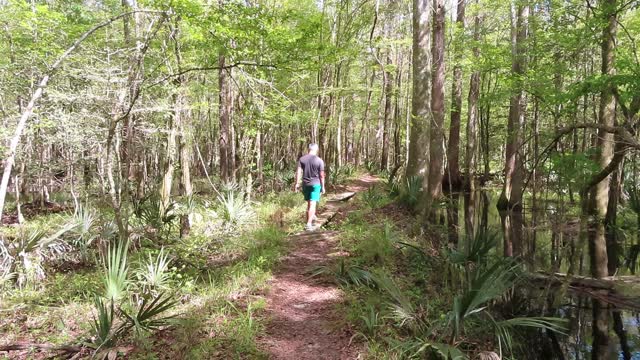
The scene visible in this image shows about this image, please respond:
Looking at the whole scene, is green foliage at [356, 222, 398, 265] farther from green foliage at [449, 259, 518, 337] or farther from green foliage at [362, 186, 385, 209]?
green foliage at [362, 186, 385, 209]

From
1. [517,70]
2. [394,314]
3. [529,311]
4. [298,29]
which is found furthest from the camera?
[517,70]

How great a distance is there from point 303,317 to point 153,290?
2.33m

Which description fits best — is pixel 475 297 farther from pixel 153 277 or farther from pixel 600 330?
pixel 153 277

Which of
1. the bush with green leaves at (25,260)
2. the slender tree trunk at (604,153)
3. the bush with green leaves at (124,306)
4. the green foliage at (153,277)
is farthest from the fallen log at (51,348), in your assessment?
the slender tree trunk at (604,153)

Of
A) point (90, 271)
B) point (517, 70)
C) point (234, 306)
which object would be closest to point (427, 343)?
point (234, 306)

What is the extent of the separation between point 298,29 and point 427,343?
5276mm

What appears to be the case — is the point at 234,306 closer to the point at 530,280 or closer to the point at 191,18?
the point at 191,18

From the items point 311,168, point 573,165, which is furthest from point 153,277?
point 573,165

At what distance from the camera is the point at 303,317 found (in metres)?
5.21

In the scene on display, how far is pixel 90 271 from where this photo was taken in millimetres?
7633

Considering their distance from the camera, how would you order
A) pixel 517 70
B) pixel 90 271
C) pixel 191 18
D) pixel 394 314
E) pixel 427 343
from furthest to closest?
pixel 517 70
pixel 90 271
pixel 191 18
pixel 394 314
pixel 427 343

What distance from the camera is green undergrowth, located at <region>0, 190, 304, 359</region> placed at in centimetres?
439

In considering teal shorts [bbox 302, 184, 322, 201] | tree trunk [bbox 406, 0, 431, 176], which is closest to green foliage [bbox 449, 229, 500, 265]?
teal shorts [bbox 302, 184, 322, 201]

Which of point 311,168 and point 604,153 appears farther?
point 604,153
